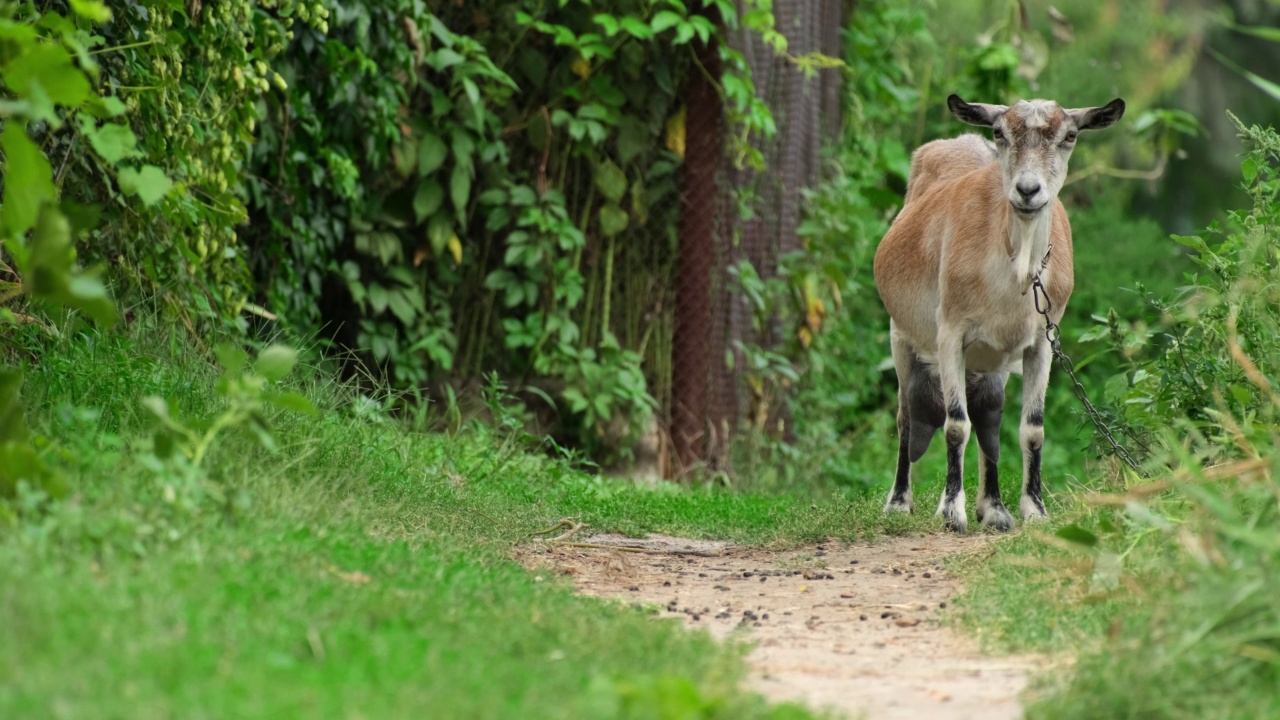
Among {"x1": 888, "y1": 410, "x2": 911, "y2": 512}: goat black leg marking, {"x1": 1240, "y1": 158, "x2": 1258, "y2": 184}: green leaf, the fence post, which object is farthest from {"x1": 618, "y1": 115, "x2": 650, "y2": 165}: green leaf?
{"x1": 1240, "y1": 158, "x2": 1258, "y2": 184}: green leaf

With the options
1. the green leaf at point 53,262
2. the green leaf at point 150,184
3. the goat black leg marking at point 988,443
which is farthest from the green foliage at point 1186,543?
the green leaf at point 150,184

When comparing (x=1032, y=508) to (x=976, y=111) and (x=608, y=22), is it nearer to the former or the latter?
(x=976, y=111)

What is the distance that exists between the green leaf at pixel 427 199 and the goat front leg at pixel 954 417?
3061mm

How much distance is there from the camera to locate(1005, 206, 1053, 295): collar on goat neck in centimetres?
615

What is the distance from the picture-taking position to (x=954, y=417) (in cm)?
644

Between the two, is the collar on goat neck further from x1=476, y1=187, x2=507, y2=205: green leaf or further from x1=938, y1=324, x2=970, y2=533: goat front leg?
x1=476, y1=187, x2=507, y2=205: green leaf

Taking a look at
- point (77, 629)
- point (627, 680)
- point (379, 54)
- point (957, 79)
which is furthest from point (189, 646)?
point (957, 79)

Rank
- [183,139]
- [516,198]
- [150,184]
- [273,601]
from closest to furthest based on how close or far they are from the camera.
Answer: [273,601] < [150,184] < [183,139] < [516,198]

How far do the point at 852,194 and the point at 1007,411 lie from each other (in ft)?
9.38

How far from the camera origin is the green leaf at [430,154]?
816cm

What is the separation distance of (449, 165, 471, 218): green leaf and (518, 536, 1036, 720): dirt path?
8.97 ft

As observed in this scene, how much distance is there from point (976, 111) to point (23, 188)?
13.2ft

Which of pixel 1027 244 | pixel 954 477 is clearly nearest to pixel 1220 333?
pixel 1027 244

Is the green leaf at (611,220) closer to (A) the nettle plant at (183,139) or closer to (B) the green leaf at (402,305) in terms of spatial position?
(B) the green leaf at (402,305)
